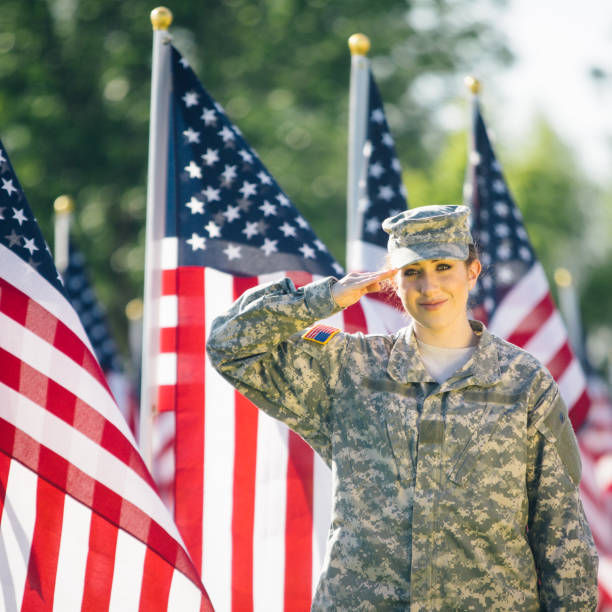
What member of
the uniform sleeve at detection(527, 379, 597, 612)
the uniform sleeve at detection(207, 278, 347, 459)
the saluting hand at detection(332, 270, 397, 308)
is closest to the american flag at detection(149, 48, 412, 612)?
the uniform sleeve at detection(207, 278, 347, 459)

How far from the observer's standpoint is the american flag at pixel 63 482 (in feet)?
12.6

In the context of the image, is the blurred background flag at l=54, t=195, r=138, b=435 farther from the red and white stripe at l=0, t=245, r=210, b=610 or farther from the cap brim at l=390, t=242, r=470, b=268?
the cap brim at l=390, t=242, r=470, b=268

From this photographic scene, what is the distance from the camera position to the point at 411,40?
2150cm

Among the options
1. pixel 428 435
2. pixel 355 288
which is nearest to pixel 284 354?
pixel 355 288

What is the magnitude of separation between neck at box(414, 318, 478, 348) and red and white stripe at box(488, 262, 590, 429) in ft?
9.69

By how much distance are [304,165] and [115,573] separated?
15.9m

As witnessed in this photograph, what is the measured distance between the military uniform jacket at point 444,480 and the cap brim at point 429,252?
9.5 inches

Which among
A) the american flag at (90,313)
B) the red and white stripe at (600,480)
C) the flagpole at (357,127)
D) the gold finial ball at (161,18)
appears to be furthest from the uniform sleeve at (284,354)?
the american flag at (90,313)

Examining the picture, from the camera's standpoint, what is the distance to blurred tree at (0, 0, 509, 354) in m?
18.3

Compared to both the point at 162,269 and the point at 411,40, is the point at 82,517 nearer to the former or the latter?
the point at 162,269

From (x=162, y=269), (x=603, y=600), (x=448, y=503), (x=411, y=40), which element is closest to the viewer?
(x=448, y=503)

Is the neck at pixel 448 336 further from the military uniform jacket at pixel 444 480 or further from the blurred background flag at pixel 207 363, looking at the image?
the blurred background flag at pixel 207 363

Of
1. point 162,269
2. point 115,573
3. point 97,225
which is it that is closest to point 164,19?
point 162,269

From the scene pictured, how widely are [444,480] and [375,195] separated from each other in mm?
3194
